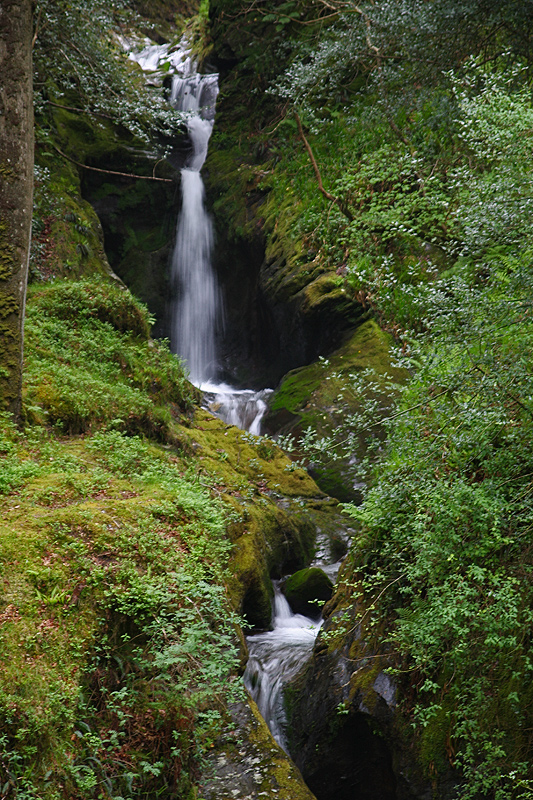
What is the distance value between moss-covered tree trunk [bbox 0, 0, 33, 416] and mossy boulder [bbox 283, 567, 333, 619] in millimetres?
4060

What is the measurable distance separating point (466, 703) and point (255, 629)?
3339mm

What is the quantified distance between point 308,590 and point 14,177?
18.5ft

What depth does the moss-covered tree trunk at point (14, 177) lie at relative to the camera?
5.36 m

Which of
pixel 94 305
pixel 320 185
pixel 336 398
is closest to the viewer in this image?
pixel 94 305

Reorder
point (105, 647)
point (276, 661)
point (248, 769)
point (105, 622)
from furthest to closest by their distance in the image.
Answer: point (276, 661) < point (248, 769) < point (105, 622) < point (105, 647)

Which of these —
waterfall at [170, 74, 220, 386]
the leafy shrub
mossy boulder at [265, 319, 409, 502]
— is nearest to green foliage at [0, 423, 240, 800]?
the leafy shrub

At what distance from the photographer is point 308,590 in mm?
7387

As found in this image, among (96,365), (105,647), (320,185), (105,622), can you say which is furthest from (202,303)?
(105,647)

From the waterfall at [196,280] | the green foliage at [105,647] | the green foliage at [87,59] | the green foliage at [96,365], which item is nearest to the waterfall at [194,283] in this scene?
the waterfall at [196,280]

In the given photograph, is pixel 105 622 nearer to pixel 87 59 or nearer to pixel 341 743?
pixel 341 743

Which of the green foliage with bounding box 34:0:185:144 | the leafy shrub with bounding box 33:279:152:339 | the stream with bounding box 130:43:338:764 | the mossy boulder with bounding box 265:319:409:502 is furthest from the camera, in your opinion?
the mossy boulder with bounding box 265:319:409:502

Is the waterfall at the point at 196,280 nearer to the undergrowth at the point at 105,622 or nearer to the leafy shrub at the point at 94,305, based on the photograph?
the leafy shrub at the point at 94,305

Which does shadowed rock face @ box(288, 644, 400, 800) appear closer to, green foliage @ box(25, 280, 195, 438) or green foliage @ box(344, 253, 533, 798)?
green foliage @ box(344, 253, 533, 798)

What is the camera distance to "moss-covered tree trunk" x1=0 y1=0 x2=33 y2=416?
5.36 meters
